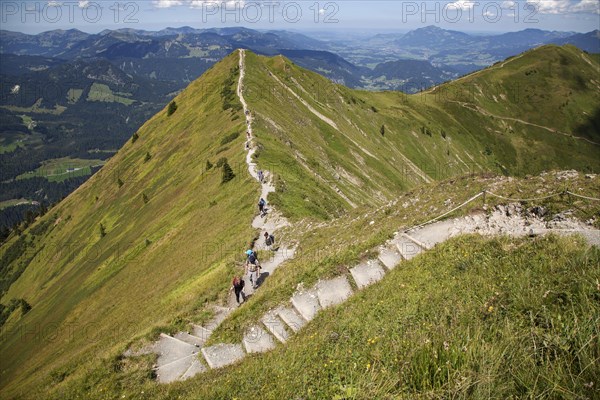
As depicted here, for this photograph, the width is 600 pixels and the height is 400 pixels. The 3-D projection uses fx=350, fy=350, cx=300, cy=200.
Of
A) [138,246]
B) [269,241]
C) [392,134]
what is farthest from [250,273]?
[392,134]

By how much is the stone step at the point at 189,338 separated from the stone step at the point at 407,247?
479 inches

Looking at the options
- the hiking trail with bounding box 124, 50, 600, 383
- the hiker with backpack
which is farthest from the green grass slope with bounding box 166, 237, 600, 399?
the hiker with backpack

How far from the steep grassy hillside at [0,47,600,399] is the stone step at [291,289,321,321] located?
105 centimetres

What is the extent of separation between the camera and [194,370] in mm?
16594

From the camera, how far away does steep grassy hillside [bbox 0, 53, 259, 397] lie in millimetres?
33000

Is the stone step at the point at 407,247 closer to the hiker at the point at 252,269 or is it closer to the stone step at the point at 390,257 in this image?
the stone step at the point at 390,257

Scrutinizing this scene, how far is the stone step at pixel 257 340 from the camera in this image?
16.3 metres

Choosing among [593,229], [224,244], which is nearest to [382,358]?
[593,229]

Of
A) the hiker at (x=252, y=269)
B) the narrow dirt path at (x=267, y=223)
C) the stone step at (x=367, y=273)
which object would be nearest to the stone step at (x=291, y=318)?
the stone step at (x=367, y=273)

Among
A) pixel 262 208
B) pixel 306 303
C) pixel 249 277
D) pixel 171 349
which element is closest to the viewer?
pixel 306 303

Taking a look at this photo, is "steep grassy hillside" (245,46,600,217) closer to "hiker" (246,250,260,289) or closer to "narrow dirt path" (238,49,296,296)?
"narrow dirt path" (238,49,296,296)

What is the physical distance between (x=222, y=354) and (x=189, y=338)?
5060mm

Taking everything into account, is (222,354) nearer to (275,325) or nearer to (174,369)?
(275,325)

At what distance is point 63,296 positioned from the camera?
64.1 m
